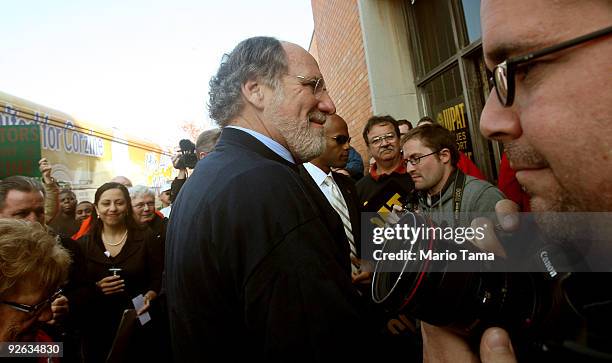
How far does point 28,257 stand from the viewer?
1522 mm

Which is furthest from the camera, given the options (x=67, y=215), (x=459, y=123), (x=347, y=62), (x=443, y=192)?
(x=347, y=62)

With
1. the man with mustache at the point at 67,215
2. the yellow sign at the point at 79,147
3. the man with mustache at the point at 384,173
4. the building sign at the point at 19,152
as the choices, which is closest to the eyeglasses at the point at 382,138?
the man with mustache at the point at 384,173

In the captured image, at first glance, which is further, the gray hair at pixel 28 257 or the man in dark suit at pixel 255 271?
the gray hair at pixel 28 257

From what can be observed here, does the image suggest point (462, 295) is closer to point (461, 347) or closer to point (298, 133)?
point (461, 347)

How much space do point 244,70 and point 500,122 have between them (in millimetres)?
1029

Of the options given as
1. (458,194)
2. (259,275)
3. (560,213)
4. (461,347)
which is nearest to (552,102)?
(560,213)

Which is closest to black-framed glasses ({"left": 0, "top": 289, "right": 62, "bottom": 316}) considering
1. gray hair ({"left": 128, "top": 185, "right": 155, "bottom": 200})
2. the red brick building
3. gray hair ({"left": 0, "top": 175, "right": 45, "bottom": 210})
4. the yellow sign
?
gray hair ({"left": 0, "top": 175, "right": 45, "bottom": 210})

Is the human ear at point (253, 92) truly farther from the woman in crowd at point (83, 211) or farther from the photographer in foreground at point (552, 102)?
the woman in crowd at point (83, 211)

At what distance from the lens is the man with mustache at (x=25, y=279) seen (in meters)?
1.44

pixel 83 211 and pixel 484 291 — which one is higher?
pixel 83 211

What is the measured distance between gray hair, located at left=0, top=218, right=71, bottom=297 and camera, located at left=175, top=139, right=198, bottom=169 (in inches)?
83.1

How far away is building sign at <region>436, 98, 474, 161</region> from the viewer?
13.2 ft

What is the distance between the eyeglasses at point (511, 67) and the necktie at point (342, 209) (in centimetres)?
156

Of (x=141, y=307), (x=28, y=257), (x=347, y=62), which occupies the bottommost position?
(x=141, y=307)
